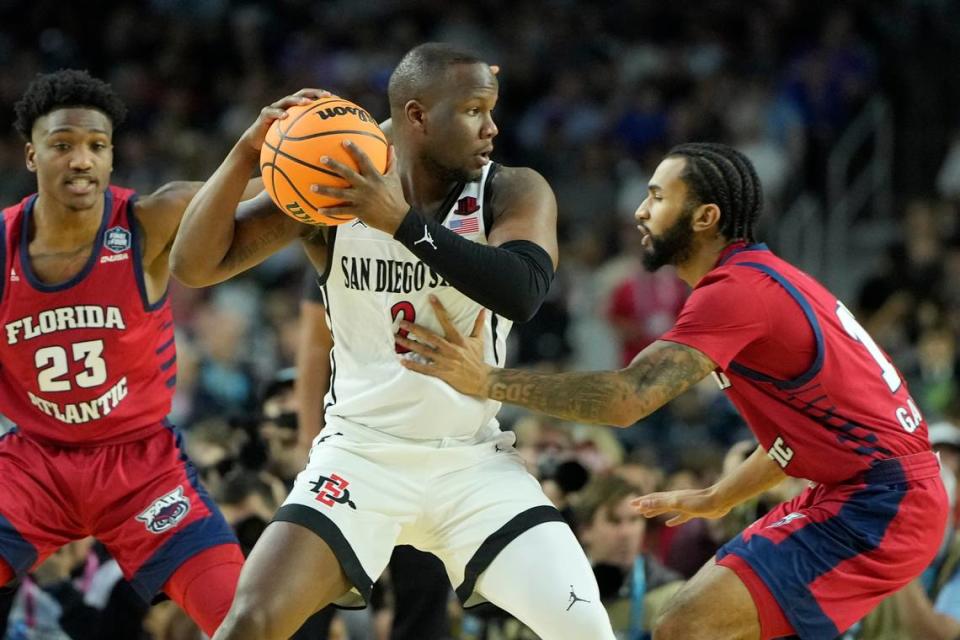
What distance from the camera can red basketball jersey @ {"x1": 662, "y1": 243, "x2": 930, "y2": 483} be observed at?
506 centimetres

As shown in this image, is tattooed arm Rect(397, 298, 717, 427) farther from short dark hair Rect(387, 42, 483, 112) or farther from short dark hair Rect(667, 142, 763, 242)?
short dark hair Rect(387, 42, 483, 112)

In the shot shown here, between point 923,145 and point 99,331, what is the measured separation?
11375 millimetres

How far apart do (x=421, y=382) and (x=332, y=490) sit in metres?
0.49

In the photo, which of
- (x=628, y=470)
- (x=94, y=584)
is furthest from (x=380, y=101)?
(x=94, y=584)

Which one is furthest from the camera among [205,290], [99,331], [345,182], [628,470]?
[205,290]

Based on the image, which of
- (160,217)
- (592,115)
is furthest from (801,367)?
→ (592,115)

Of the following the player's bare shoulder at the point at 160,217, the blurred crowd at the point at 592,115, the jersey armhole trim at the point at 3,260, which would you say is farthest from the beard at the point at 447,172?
the blurred crowd at the point at 592,115

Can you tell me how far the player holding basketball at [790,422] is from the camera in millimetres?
5035

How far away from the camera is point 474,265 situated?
4805 mm

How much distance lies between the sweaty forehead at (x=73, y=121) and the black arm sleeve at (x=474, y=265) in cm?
185

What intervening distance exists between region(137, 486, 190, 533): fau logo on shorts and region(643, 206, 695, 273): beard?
6.81 ft

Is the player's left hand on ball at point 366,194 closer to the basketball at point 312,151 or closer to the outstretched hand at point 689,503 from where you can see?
the basketball at point 312,151

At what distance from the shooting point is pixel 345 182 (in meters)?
4.77

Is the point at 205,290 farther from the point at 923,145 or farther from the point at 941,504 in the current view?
the point at 941,504
